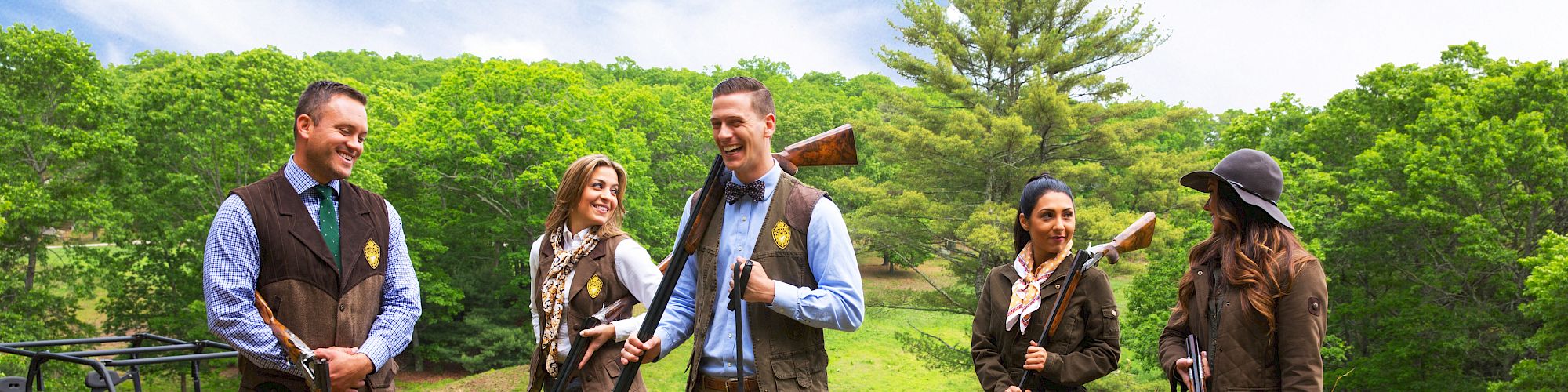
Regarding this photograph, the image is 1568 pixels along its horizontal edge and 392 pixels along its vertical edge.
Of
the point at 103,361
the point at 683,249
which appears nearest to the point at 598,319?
the point at 683,249

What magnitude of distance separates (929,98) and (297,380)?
25128mm

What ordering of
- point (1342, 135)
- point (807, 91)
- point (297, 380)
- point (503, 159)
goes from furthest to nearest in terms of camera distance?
point (807, 91) < point (503, 159) < point (1342, 135) < point (297, 380)

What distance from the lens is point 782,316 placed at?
2766 millimetres

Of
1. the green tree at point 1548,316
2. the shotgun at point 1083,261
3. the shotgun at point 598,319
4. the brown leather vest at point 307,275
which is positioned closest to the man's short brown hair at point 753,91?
the shotgun at point 598,319

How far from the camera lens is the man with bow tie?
8.89 ft

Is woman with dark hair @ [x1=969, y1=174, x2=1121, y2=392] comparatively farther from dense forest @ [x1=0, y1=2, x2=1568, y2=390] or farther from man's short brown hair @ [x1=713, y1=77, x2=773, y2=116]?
dense forest @ [x1=0, y1=2, x2=1568, y2=390]

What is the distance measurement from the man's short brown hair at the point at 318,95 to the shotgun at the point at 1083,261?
8.11 feet

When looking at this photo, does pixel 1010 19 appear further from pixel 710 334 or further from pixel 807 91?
pixel 807 91

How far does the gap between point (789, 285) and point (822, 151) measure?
643 mm

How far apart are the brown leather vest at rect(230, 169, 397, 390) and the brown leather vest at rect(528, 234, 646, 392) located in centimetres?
74

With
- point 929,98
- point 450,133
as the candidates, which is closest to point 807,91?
point 929,98

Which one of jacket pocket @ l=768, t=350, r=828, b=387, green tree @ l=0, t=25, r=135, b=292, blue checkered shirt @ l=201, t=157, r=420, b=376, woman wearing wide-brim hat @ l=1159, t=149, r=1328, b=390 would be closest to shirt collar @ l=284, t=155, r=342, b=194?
blue checkered shirt @ l=201, t=157, r=420, b=376

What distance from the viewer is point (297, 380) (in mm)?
3053

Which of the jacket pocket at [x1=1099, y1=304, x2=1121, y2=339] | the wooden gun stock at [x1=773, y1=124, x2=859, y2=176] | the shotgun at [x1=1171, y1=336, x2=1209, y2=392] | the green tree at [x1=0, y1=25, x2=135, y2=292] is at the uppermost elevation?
the green tree at [x1=0, y1=25, x2=135, y2=292]
